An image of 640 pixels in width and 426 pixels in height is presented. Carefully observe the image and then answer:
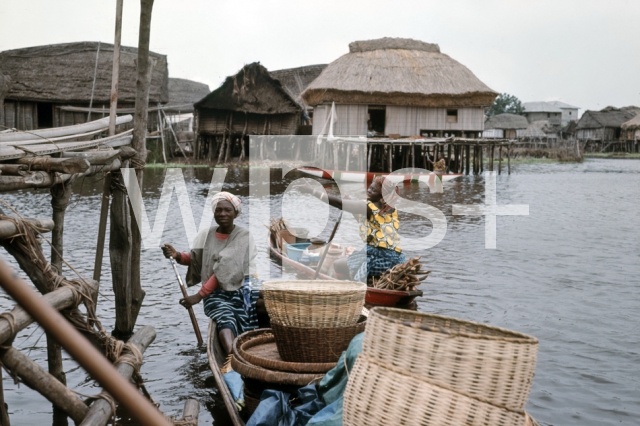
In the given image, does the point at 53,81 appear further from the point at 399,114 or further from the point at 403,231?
the point at 403,231

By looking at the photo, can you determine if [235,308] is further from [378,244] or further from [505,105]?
[505,105]

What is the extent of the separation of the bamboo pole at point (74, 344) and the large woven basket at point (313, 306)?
297 cm

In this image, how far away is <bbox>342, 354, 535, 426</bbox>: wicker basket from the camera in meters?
2.73

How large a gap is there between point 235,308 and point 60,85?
27037 mm

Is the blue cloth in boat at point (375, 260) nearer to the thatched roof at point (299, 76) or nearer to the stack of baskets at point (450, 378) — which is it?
the stack of baskets at point (450, 378)

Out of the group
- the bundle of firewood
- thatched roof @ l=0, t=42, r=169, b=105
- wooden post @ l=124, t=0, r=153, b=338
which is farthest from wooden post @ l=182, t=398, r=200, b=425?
thatched roof @ l=0, t=42, r=169, b=105

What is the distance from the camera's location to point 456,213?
18.6 metres

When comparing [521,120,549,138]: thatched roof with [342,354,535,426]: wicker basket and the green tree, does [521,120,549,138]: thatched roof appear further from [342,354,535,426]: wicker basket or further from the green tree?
[342,354,535,426]: wicker basket

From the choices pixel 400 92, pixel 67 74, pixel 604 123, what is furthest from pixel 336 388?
pixel 604 123

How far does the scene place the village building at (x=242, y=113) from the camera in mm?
32469

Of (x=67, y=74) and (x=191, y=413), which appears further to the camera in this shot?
(x=67, y=74)

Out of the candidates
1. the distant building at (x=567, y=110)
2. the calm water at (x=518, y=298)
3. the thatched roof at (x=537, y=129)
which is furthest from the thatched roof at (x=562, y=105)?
the calm water at (x=518, y=298)

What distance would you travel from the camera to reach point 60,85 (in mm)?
29516

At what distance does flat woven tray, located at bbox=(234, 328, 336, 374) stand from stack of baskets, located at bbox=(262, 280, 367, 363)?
0.42ft
